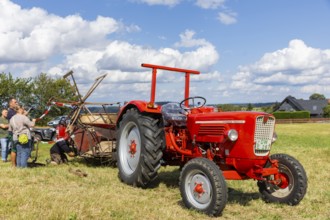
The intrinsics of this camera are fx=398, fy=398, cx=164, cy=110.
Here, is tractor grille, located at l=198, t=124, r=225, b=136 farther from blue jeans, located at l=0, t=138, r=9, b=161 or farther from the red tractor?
blue jeans, located at l=0, t=138, r=9, b=161

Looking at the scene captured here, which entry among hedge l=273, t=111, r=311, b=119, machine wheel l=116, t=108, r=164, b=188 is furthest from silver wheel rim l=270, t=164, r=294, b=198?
hedge l=273, t=111, r=311, b=119

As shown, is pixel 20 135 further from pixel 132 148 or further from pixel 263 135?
pixel 263 135

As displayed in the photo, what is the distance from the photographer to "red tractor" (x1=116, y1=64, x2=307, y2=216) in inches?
209

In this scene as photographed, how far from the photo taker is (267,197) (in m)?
6.05

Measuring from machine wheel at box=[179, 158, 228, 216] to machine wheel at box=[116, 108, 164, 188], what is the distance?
1086 millimetres

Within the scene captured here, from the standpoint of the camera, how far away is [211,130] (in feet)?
18.7

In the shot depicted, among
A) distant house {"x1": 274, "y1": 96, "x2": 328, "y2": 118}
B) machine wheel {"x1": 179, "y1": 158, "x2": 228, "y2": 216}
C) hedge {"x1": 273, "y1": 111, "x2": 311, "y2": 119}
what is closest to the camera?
machine wheel {"x1": 179, "y1": 158, "x2": 228, "y2": 216}

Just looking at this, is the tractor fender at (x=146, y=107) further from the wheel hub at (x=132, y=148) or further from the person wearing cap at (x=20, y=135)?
the person wearing cap at (x=20, y=135)

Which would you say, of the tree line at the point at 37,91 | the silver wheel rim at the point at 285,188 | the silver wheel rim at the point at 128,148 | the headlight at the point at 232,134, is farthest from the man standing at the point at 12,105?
the tree line at the point at 37,91

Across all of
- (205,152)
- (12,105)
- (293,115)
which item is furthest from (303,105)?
(205,152)

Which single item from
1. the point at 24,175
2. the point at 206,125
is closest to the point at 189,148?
the point at 206,125

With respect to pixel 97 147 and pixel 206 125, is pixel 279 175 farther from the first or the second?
pixel 97 147

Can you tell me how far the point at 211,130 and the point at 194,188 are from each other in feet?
2.87

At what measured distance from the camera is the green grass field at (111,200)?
4.64 meters
